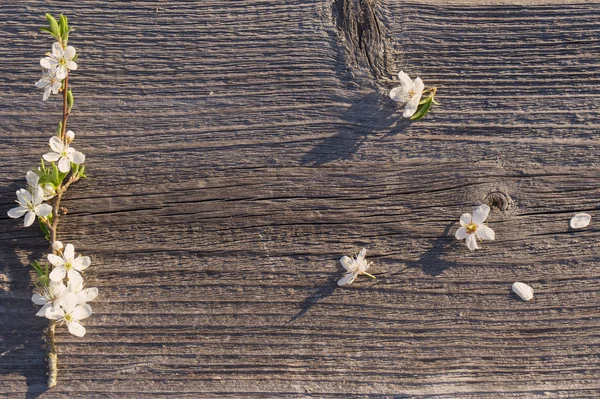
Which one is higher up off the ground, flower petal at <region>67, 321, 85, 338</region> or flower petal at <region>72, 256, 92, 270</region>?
flower petal at <region>72, 256, 92, 270</region>

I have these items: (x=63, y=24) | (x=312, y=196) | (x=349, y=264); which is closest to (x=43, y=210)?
(x=63, y=24)

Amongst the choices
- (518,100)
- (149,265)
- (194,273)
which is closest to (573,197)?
(518,100)

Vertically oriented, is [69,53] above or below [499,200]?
above

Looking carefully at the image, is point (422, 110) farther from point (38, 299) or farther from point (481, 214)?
point (38, 299)

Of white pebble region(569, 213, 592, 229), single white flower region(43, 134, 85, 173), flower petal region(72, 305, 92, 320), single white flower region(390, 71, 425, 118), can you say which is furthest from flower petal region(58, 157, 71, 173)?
white pebble region(569, 213, 592, 229)

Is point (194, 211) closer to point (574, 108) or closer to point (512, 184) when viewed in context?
point (512, 184)

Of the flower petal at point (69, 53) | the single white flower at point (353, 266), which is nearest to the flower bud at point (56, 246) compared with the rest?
the flower petal at point (69, 53)

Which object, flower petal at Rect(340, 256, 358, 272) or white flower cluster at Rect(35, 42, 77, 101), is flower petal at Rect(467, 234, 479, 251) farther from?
white flower cluster at Rect(35, 42, 77, 101)
